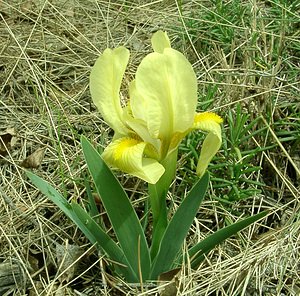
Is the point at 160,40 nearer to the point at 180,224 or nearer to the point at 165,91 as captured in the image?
the point at 165,91

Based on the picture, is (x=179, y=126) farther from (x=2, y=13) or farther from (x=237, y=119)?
(x=2, y=13)

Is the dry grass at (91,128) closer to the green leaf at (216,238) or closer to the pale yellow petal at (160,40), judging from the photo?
the green leaf at (216,238)

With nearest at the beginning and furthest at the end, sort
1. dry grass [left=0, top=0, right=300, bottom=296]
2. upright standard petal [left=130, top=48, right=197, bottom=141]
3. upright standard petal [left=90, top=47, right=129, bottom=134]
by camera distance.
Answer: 1. upright standard petal [left=130, top=48, right=197, bottom=141]
2. upright standard petal [left=90, top=47, right=129, bottom=134]
3. dry grass [left=0, top=0, right=300, bottom=296]

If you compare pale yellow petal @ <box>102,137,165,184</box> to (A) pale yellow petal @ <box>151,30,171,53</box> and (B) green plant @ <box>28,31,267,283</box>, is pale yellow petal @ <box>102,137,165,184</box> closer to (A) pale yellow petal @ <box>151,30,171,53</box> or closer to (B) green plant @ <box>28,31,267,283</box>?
(B) green plant @ <box>28,31,267,283</box>

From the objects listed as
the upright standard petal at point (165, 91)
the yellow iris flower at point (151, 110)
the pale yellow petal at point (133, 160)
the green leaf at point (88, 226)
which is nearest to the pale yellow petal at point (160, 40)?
the yellow iris flower at point (151, 110)

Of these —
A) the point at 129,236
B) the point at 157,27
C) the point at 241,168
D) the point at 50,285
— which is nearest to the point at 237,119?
the point at 241,168

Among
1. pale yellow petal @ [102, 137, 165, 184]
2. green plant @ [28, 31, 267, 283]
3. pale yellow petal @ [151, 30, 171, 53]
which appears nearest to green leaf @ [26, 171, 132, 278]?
green plant @ [28, 31, 267, 283]
